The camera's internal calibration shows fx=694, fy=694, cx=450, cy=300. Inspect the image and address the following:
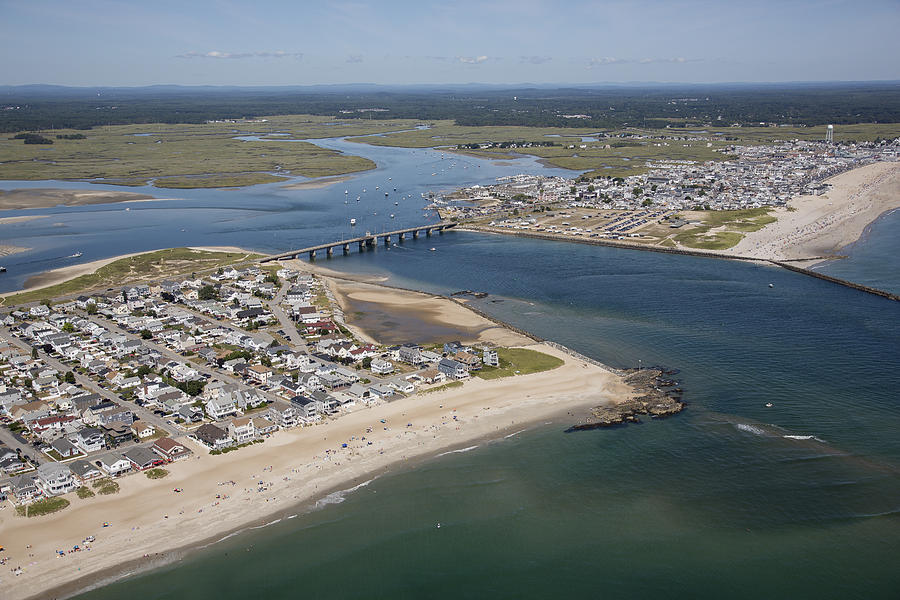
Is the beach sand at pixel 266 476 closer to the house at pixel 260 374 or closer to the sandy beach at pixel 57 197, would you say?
the house at pixel 260 374

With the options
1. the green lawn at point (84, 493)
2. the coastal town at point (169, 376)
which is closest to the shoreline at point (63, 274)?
the coastal town at point (169, 376)

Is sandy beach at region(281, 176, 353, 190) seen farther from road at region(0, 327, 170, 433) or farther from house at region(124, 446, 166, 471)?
house at region(124, 446, 166, 471)

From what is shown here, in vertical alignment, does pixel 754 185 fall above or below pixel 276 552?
above

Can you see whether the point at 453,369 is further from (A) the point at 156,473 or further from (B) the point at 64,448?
(B) the point at 64,448

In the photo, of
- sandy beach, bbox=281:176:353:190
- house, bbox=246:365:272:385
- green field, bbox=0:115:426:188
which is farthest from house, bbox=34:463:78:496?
green field, bbox=0:115:426:188

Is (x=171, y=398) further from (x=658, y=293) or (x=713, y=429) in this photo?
(x=658, y=293)

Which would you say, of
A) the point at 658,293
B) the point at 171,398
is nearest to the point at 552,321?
the point at 658,293
